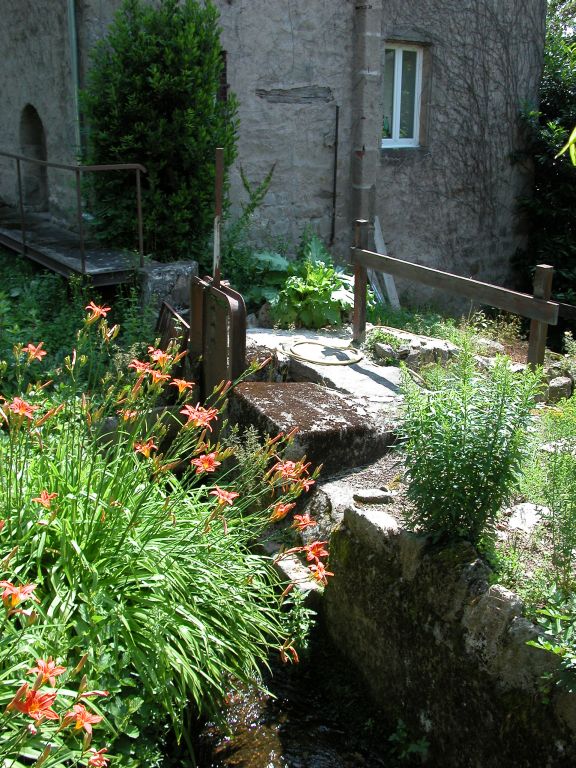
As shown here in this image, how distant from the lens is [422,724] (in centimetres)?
315

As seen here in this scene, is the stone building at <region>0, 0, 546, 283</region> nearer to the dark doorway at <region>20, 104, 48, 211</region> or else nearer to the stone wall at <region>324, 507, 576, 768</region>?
the dark doorway at <region>20, 104, 48, 211</region>

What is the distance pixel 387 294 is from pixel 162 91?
11.9ft

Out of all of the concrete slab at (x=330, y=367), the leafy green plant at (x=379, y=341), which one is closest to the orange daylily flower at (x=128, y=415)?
the concrete slab at (x=330, y=367)

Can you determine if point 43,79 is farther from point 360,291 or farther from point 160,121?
point 360,291

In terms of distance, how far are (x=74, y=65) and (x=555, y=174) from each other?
627 cm

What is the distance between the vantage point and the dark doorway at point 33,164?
8.91 meters

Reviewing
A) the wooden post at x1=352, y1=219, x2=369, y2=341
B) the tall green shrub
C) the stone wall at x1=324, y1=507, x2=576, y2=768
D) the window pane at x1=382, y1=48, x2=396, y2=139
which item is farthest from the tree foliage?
the stone wall at x1=324, y1=507, x2=576, y2=768

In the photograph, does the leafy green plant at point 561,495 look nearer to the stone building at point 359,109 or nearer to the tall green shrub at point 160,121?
the tall green shrub at point 160,121

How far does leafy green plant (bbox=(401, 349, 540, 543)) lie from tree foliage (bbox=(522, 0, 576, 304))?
24.1ft

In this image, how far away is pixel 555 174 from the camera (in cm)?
1055

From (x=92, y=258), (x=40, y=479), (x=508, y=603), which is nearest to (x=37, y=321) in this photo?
(x=92, y=258)

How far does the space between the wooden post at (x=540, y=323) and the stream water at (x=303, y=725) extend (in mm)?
2243

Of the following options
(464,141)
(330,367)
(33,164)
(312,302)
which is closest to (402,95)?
(464,141)

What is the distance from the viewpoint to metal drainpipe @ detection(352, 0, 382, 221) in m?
8.57
